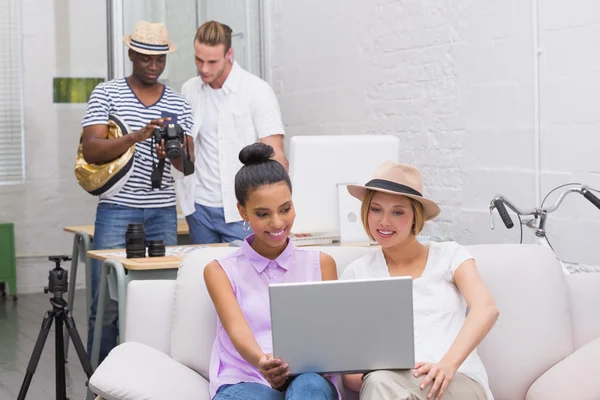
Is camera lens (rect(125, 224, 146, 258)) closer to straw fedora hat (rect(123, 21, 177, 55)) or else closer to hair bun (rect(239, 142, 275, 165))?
straw fedora hat (rect(123, 21, 177, 55))

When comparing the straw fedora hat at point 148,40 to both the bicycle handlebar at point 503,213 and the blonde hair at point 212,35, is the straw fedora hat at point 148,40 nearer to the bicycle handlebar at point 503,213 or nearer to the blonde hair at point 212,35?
the blonde hair at point 212,35

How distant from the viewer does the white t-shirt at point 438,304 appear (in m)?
2.51

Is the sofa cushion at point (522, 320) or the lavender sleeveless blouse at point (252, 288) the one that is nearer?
the lavender sleeveless blouse at point (252, 288)

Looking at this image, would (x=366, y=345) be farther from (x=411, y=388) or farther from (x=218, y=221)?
(x=218, y=221)

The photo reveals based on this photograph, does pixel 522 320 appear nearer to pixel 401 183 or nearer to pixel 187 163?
pixel 401 183

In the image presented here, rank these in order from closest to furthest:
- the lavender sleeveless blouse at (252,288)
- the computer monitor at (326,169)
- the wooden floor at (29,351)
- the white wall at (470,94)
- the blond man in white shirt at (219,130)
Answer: the lavender sleeveless blouse at (252,288), the computer monitor at (326,169), the white wall at (470,94), the blond man in white shirt at (219,130), the wooden floor at (29,351)

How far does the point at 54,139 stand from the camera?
7.59m

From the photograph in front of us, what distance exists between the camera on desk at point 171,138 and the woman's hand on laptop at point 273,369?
181 cm

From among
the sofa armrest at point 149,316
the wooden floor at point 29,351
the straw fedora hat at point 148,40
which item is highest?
the straw fedora hat at point 148,40

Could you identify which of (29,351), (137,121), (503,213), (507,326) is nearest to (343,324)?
(507,326)

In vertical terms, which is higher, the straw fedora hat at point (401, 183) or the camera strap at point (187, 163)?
the camera strap at point (187, 163)

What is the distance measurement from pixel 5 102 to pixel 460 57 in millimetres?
4074

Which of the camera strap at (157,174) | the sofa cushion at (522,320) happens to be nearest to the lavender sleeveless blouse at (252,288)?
the sofa cushion at (522,320)

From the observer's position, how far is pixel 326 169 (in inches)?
147
